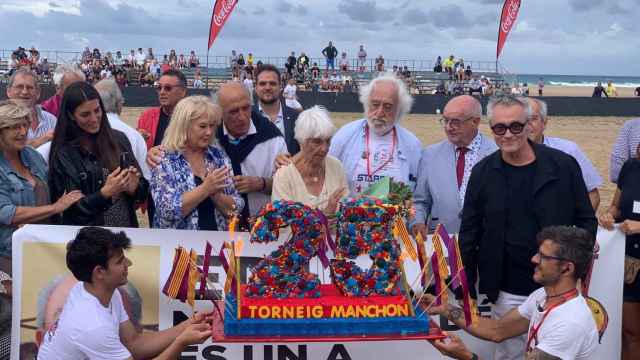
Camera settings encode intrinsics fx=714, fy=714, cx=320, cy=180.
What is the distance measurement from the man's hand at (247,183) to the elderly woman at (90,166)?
601 millimetres

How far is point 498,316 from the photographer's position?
441 cm

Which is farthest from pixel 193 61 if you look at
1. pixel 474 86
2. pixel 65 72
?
pixel 65 72

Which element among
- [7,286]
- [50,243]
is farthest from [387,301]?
[7,286]

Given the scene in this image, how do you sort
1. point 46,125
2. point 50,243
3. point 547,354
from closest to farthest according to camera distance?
point 547,354 → point 50,243 → point 46,125

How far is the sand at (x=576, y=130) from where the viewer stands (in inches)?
706

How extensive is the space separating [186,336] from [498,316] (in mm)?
1955

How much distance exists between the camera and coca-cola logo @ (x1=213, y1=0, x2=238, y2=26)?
2245 cm

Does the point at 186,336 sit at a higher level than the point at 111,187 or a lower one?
lower

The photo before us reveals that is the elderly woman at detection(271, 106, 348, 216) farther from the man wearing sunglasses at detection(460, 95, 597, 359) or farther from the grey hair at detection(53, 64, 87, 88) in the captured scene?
the grey hair at detection(53, 64, 87, 88)

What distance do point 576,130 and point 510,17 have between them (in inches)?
192

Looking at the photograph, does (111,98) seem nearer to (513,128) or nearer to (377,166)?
(377,166)

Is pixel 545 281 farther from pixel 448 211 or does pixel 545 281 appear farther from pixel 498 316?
pixel 448 211

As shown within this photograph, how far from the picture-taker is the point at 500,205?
4.14 meters

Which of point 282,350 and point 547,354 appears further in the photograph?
point 282,350
